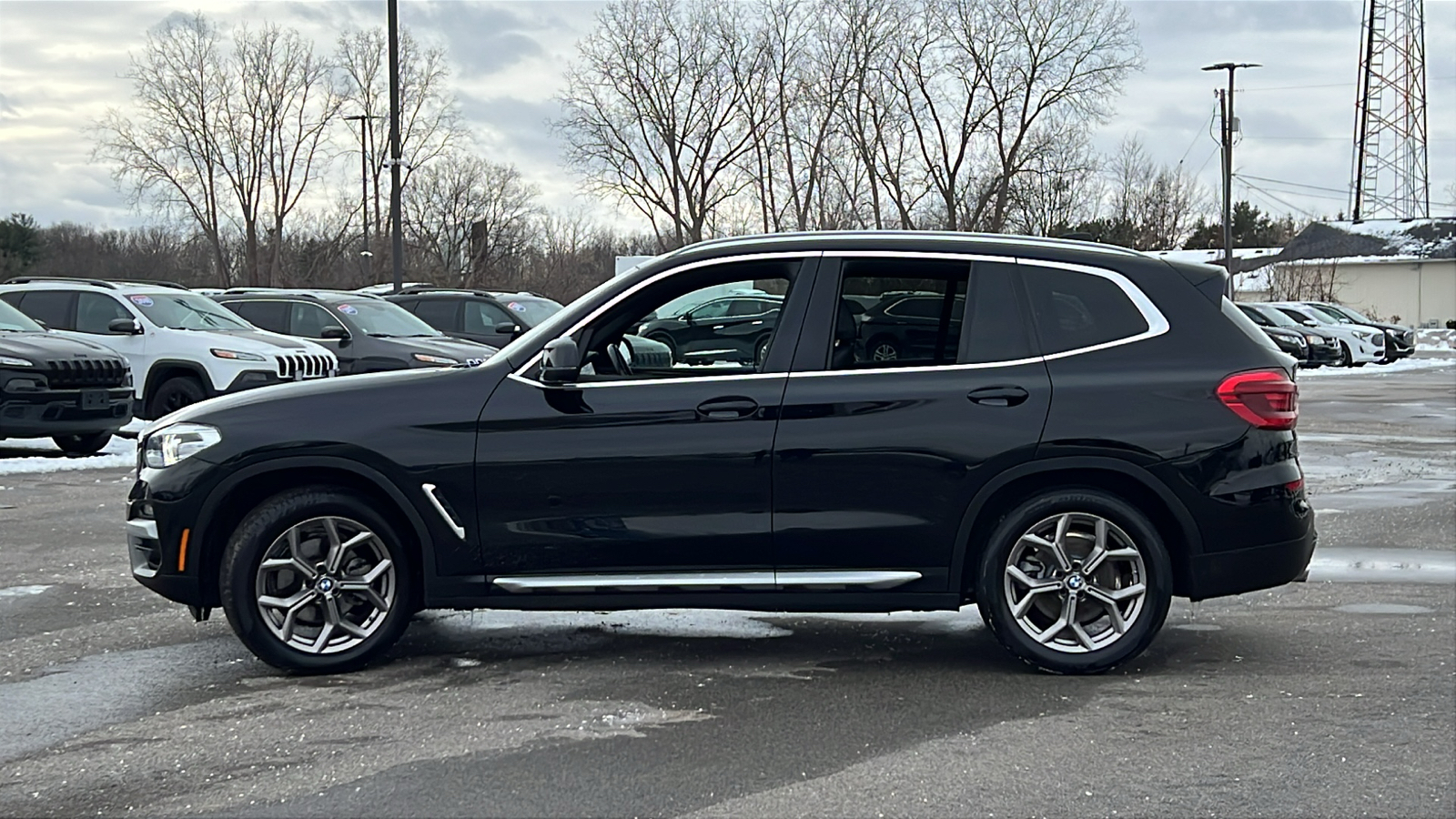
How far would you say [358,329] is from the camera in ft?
59.0

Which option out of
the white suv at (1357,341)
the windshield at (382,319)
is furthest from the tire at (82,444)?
the white suv at (1357,341)

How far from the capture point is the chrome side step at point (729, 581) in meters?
5.65

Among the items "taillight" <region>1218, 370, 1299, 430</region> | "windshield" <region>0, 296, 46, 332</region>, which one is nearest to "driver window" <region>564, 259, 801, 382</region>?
"taillight" <region>1218, 370, 1299, 430</region>

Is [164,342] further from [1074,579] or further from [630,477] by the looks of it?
Answer: [1074,579]

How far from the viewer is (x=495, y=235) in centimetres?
6344

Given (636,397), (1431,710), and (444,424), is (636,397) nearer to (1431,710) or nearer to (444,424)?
(444,424)

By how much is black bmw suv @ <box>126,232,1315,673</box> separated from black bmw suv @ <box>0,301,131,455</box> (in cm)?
828

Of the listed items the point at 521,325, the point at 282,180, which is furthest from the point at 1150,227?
the point at 521,325

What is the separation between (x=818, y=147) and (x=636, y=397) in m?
46.7

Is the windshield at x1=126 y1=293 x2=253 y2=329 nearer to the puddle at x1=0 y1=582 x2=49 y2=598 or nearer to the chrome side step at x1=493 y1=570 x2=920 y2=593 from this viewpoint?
the puddle at x1=0 y1=582 x2=49 y2=598

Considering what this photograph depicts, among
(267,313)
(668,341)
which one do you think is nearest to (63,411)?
(267,313)

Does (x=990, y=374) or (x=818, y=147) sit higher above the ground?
(x=818, y=147)

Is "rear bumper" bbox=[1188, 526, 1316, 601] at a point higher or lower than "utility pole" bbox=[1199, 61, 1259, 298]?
lower

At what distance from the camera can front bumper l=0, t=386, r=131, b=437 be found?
1306cm
